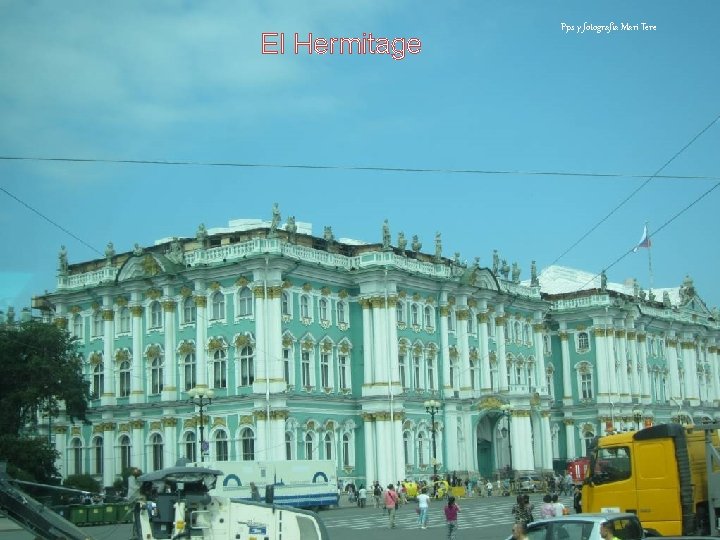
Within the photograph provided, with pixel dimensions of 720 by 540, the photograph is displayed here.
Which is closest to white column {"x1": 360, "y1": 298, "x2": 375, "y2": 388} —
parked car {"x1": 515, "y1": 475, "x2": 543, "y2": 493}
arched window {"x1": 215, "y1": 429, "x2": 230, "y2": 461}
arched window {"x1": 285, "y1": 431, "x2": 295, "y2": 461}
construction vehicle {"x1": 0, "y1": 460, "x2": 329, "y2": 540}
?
arched window {"x1": 285, "y1": 431, "x2": 295, "y2": 461}

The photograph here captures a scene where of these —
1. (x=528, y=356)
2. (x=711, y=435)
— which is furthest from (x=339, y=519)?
(x=528, y=356)

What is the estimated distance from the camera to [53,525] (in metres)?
15.7

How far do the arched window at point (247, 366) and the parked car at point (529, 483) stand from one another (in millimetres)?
17315

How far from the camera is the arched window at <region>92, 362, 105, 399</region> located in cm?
6306

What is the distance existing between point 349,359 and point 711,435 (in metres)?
40.4

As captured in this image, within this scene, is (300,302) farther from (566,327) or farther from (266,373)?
(566,327)

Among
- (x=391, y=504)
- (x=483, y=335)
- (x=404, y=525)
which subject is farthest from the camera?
(x=483, y=335)

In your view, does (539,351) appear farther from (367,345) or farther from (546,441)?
(367,345)

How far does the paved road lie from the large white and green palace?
670cm

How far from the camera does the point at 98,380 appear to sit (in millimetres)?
63562

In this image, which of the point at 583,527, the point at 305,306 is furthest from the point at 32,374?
the point at 583,527

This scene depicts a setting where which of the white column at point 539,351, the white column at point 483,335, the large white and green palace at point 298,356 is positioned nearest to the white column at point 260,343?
the large white and green palace at point 298,356

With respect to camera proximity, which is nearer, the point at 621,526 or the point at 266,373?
the point at 621,526

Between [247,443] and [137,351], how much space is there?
32.9ft
